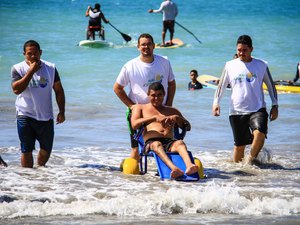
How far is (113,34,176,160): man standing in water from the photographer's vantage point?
31.4 feet

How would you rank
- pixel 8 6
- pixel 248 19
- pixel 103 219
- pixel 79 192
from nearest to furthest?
pixel 103 219 < pixel 79 192 < pixel 248 19 < pixel 8 6

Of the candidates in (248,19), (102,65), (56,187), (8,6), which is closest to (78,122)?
(56,187)

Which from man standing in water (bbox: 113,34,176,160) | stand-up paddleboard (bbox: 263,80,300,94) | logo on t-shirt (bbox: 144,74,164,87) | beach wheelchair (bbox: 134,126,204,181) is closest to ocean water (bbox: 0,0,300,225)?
beach wheelchair (bbox: 134,126,204,181)

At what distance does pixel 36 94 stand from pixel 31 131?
42 centimetres

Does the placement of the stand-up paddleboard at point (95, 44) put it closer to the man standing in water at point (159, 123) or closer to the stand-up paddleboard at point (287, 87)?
the stand-up paddleboard at point (287, 87)

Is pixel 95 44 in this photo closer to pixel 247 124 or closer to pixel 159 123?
pixel 247 124

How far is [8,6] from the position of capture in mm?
60938

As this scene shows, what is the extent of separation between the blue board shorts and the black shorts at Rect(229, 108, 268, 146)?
7.40 feet

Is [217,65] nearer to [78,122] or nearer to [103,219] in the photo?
[78,122]

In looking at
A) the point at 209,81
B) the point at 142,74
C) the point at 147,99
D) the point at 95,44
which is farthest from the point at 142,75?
the point at 95,44

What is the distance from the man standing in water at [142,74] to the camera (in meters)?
9.59

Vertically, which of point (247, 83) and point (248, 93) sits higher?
point (247, 83)

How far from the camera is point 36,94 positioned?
→ 9344 mm

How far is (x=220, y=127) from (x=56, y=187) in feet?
18.9
